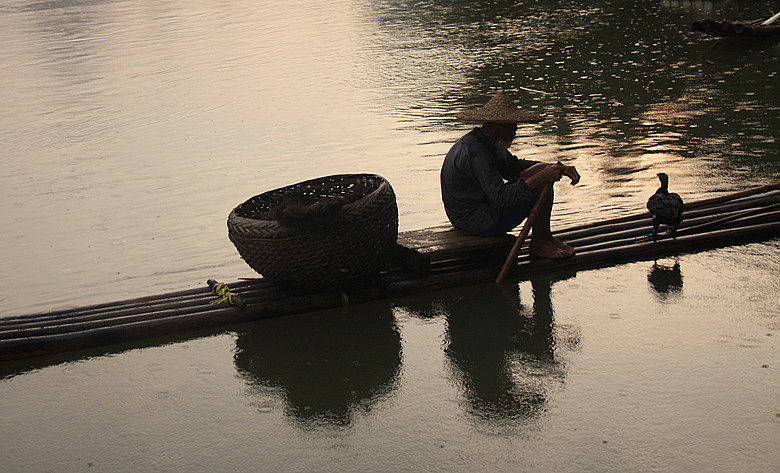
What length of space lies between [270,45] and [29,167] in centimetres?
833

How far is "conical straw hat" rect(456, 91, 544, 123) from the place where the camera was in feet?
15.2

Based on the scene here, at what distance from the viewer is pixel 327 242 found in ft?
13.9

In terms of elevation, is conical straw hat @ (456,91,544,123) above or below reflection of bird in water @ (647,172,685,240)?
above

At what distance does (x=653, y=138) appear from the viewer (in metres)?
7.72

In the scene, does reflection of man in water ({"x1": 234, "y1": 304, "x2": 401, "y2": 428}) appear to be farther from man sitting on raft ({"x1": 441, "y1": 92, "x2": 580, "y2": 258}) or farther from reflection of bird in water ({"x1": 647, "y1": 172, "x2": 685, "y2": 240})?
reflection of bird in water ({"x1": 647, "y1": 172, "x2": 685, "y2": 240})

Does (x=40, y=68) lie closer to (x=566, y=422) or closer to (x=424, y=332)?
(x=424, y=332)

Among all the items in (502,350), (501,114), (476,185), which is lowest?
(502,350)

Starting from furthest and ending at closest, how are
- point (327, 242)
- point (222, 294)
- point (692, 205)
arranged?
point (692, 205), point (222, 294), point (327, 242)

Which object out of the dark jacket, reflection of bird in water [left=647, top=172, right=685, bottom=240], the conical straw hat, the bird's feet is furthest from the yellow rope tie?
reflection of bird in water [left=647, top=172, right=685, bottom=240]

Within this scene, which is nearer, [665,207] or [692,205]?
[665,207]

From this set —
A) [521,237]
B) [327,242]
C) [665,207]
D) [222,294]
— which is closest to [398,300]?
[327,242]

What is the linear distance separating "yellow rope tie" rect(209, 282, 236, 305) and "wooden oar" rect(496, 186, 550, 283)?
138 cm

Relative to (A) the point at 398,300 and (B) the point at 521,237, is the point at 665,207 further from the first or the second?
(A) the point at 398,300

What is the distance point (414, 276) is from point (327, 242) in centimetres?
64
